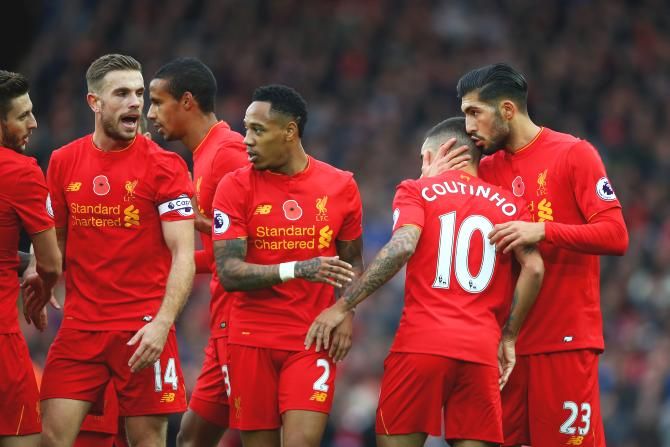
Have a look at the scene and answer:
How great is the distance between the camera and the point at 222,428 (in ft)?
27.5

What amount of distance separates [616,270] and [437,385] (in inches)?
368

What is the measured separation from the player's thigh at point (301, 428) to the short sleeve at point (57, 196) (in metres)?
1.81

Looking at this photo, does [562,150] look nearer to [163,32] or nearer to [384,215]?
[384,215]

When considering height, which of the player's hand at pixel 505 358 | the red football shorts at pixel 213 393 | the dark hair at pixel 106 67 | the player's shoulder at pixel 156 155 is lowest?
the red football shorts at pixel 213 393

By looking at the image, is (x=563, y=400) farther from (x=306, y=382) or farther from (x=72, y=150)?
(x=72, y=150)

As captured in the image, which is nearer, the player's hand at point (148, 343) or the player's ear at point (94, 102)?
the player's hand at point (148, 343)

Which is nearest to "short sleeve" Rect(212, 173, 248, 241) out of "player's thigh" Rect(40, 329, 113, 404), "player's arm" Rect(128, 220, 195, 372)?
"player's arm" Rect(128, 220, 195, 372)

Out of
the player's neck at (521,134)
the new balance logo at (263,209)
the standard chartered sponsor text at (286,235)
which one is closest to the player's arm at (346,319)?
the standard chartered sponsor text at (286,235)

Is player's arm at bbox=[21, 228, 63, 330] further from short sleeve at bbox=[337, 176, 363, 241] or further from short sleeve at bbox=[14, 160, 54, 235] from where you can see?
short sleeve at bbox=[337, 176, 363, 241]

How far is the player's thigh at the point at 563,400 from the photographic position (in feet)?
25.1

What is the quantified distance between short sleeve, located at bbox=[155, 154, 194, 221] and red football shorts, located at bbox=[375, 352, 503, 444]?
156 centimetres

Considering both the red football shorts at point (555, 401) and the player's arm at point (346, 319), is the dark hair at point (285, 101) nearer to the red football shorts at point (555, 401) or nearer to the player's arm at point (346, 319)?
the player's arm at point (346, 319)

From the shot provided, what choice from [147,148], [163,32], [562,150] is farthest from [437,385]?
[163,32]

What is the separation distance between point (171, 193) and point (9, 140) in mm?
979
